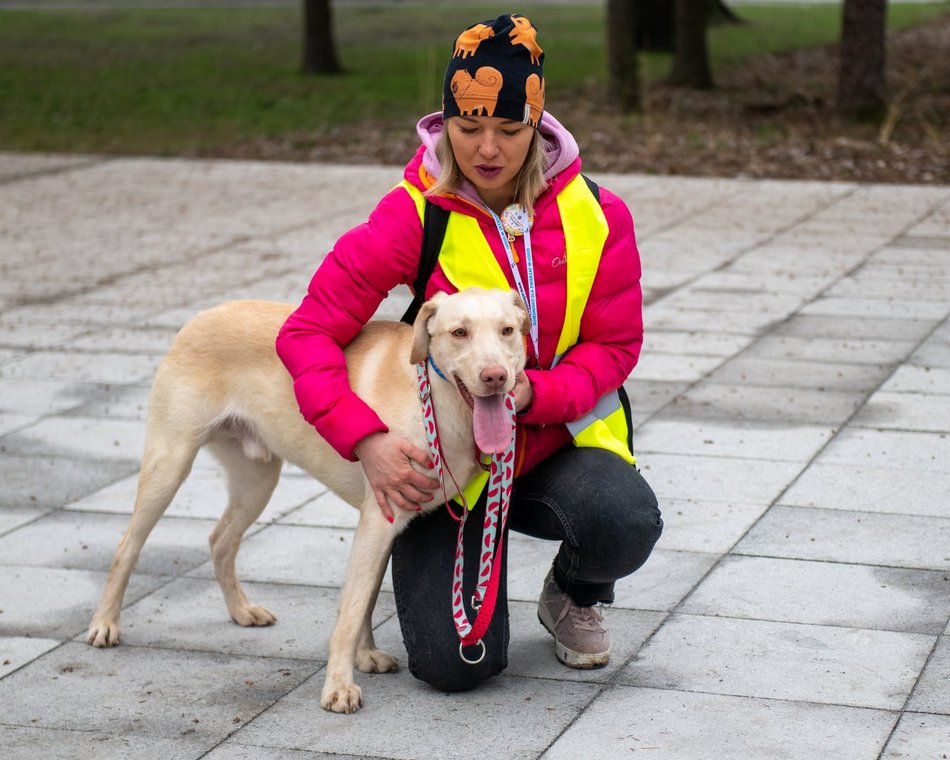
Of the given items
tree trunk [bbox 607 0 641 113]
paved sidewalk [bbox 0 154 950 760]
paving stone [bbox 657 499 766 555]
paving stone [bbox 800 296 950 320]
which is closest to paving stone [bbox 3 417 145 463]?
paved sidewalk [bbox 0 154 950 760]

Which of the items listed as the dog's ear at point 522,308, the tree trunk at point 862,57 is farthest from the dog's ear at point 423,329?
the tree trunk at point 862,57

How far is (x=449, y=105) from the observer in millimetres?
4410

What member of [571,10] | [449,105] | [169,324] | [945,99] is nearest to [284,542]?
[449,105]

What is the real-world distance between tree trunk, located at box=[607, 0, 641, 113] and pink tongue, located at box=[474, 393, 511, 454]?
55.0 ft

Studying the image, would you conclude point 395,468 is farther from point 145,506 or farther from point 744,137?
point 744,137

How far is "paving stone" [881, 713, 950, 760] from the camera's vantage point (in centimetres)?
389

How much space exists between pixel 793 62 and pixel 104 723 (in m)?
26.9

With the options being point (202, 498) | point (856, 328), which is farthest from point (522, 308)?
point (856, 328)

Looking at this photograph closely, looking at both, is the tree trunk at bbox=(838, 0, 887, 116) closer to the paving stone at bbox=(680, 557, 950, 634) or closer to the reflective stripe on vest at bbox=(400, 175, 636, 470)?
the paving stone at bbox=(680, 557, 950, 634)

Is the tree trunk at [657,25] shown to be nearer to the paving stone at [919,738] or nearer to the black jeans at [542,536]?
the black jeans at [542,536]

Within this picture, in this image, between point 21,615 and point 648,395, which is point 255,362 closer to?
point 21,615

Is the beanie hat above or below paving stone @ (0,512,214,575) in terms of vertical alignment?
above

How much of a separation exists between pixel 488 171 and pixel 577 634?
140 cm

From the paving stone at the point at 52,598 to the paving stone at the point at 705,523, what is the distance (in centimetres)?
191
